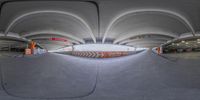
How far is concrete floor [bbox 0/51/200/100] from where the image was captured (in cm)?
53

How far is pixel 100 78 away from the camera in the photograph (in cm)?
62

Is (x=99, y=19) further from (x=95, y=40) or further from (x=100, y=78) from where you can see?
(x=100, y=78)

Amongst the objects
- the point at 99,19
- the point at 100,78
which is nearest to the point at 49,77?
the point at 100,78

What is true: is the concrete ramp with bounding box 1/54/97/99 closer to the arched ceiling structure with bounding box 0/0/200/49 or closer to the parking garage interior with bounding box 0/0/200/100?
the parking garage interior with bounding box 0/0/200/100

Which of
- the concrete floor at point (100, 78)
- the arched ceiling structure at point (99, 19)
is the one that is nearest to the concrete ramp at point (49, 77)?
the concrete floor at point (100, 78)

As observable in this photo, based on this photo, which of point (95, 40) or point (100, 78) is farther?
point (100, 78)

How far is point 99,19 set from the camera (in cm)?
48

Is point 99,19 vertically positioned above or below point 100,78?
above

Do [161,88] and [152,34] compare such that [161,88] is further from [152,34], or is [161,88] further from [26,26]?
[26,26]

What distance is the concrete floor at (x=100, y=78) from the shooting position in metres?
0.53

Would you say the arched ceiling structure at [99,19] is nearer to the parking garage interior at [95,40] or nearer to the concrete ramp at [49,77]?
the parking garage interior at [95,40]

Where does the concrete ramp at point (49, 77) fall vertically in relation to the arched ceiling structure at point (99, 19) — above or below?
below

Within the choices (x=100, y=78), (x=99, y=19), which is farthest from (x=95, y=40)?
(x=100, y=78)

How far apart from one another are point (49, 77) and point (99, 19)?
0.34 m
